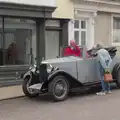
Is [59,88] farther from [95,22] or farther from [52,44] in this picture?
[95,22]

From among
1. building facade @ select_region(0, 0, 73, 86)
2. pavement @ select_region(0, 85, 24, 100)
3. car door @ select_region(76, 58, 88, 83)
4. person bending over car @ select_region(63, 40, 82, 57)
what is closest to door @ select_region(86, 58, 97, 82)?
car door @ select_region(76, 58, 88, 83)

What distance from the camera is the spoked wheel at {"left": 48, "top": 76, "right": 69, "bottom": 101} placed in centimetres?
1002

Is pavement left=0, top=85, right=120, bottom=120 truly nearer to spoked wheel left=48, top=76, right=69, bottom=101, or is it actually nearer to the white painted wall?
spoked wheel left=48, top=76, right=69, bottom=101

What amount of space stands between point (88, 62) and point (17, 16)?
4.29 m

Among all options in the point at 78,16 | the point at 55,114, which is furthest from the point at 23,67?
the point at 55,114

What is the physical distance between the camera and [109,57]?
11430 mm

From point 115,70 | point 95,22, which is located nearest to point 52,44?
point 95,22

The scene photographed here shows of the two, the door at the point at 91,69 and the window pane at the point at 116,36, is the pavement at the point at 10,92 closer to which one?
the door at the point at 91,69

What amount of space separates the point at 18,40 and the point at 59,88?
16.0 ft

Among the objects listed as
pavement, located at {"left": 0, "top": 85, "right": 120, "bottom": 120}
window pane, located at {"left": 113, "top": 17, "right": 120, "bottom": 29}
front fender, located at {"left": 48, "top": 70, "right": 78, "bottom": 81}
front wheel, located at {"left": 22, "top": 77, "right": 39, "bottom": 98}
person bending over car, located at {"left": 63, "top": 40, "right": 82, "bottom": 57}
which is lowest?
pavement, located at {"left": 0, "top": 85, "right": 120, "bottom": 120}

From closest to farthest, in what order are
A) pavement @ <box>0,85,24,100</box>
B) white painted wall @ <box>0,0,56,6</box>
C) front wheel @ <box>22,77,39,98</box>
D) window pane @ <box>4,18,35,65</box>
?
front wheel @ <box>22,77,39,98</box> < pavement @ <box>0,85,24,100</box> < white painted wall @ <box>0,0,56,6</box> < window pane @ <box>4,18,35,65</box>

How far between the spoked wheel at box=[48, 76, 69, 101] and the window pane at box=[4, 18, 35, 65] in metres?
4.35

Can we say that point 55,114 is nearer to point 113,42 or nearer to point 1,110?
point 1,110

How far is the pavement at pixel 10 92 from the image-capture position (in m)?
11.2
